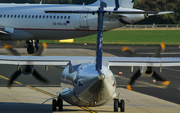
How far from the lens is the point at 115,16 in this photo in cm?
3647

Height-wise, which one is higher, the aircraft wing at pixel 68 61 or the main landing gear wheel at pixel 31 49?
the aircraft wing at pixel 68 61

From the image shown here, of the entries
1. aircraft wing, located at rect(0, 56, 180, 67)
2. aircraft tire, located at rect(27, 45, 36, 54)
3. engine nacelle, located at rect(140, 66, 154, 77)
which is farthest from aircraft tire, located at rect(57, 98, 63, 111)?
aircraft tire, located at rect(27, 45, 36, 54)

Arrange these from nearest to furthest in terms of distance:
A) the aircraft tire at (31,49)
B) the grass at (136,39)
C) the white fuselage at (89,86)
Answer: the white fuselage at (89,86), the aircraft tire at (31,49), the grass at (136,39)

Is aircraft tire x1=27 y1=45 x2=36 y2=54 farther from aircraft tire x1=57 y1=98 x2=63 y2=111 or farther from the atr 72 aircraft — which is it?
aircraft tire x1=57 y1=98 x2=63 y2=111

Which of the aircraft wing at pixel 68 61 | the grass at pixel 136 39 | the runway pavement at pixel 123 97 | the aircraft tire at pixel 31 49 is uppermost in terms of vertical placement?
the aircraft wing at pixel 68 61

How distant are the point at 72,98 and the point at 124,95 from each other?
6550 millimetres

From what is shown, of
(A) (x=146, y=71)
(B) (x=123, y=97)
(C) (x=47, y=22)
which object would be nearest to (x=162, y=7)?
(C) (x=47, y=22)

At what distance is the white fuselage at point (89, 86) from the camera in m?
11.8

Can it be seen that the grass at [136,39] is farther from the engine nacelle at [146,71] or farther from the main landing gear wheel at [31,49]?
the engine nacelle at [146,71]

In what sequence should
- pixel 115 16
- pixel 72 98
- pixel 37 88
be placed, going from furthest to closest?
pixel 115 16
pixel 37 88
pixel 72 98

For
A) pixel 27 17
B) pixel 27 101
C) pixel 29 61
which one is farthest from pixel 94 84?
pixel 27 17

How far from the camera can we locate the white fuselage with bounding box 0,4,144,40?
37.0 meters

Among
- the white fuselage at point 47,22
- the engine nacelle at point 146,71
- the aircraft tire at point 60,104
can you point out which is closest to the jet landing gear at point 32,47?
the white fuselage at point 47,22

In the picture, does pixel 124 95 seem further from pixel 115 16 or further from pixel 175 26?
pixel 175 26
